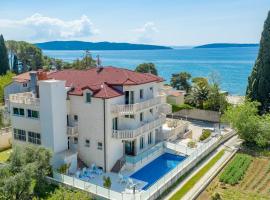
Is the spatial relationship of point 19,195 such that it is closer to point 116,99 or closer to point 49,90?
point 49,90

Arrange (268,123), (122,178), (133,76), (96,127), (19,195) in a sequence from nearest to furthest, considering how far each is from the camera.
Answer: (19,195), (122,178), (96,127), (133,76), (268,123)

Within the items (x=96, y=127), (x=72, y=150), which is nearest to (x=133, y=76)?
(x=96, y=127)

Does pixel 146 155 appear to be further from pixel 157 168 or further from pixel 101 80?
pixel 101 80

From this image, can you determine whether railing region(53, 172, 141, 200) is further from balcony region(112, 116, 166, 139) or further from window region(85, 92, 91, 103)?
window region(85, 92, 91, 103)

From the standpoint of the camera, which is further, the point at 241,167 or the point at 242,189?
the point at 241,167

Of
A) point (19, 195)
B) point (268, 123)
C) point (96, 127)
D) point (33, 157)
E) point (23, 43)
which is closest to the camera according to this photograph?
point (19, 195)

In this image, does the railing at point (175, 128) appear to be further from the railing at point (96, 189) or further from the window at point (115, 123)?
the railing at point (96, 189)
